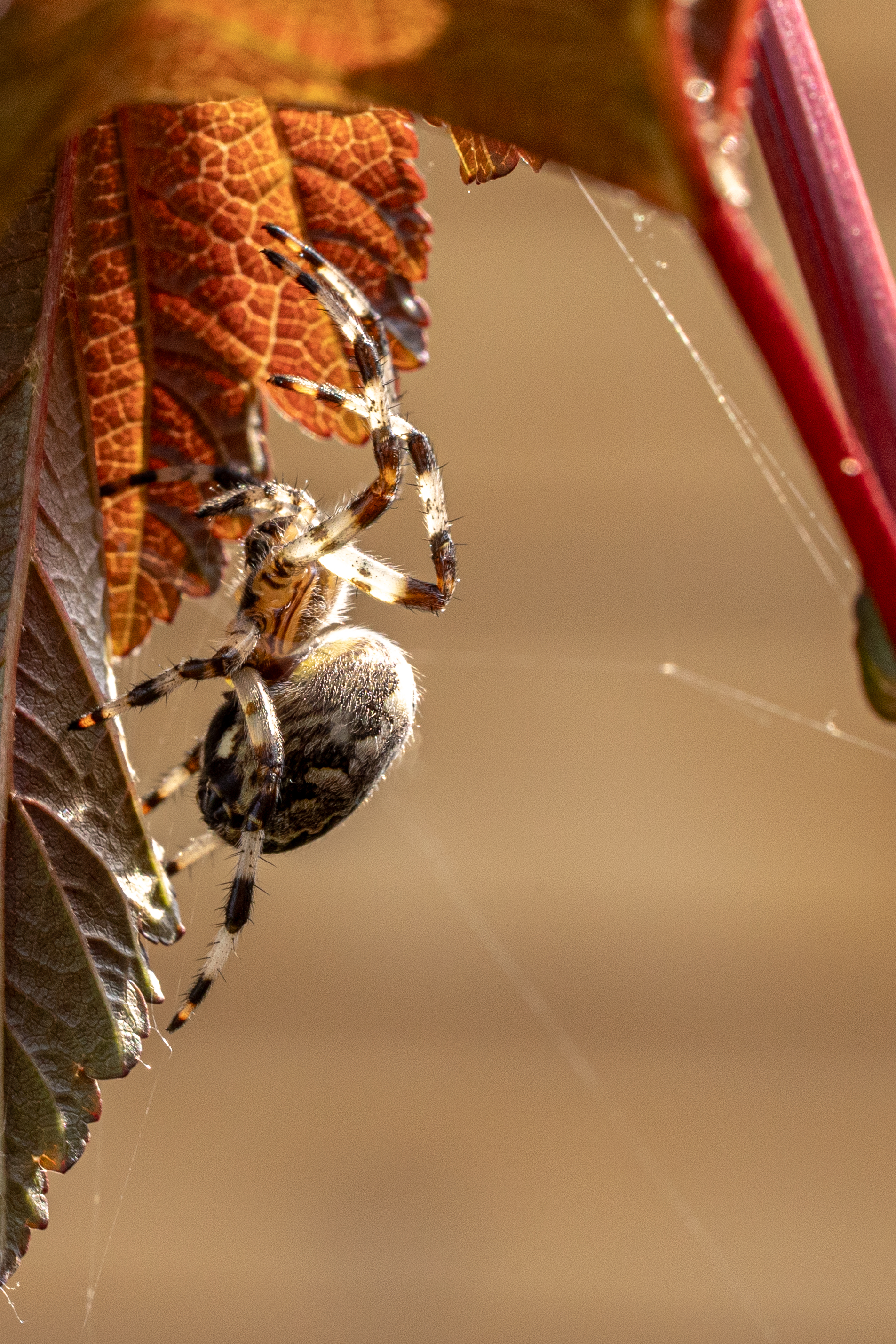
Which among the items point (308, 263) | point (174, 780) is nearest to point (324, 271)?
point (308, 263)

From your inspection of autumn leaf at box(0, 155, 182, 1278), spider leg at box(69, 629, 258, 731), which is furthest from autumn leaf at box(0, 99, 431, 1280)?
spider leg at box(69, 629, 258, 731)

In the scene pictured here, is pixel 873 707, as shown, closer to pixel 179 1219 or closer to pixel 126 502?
pixel 126 502

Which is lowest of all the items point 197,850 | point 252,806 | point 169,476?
point 197,850

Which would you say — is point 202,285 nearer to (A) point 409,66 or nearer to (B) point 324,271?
(B) point 324,271

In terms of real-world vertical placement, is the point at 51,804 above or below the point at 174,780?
above

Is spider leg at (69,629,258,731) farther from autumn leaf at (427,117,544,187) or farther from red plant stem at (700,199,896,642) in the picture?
red plant stem at (700,199,896,642)
